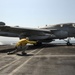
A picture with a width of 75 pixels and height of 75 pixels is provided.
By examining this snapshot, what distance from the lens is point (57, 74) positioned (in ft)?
29.3

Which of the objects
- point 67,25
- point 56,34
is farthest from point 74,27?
point 56,34

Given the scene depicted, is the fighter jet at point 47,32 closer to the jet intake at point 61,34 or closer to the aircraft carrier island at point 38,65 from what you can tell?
the jet intake at point 61,34

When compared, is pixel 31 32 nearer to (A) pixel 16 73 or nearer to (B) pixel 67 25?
(B) pixel 67 25

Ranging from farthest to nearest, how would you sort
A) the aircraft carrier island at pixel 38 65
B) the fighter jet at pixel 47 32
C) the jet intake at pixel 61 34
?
the jet intake at pixel 61 34
the fighter jet at pixel 47 32
the aircraft carrier island at pixel 38 65

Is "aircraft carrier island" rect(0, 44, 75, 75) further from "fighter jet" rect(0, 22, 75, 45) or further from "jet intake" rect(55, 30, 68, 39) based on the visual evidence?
"jet intake" rect(55, 30, 68, 39)

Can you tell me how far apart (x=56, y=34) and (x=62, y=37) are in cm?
135

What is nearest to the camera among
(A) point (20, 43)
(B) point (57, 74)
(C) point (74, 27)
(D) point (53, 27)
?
(B) point (57, 74)

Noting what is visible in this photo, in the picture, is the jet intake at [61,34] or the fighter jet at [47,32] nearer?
the fighter jet at [47,32]

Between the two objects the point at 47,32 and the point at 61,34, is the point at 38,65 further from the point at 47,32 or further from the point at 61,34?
the point at 47,32

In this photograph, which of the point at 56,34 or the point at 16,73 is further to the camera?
the point at 56,34

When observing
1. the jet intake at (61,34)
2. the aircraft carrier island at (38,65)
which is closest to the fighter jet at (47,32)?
the jet intake at (61,34)

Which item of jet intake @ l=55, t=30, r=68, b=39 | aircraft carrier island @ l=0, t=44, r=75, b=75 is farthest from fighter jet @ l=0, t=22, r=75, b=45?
aircraft carrier island @ l=0, t=44, r=75, b=75

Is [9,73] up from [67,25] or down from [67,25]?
down

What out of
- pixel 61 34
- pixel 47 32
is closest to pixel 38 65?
pixel 61 34
